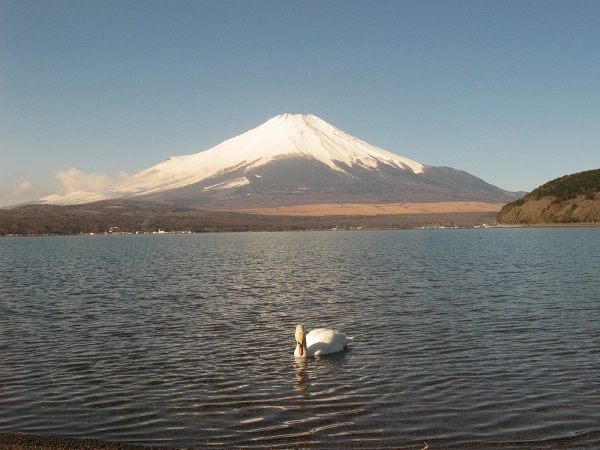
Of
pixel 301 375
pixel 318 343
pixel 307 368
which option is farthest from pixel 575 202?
pixel 301 375

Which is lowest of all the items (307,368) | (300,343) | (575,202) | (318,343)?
(307,368)

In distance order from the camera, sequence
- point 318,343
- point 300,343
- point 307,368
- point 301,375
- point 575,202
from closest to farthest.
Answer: point 301,375, point 307,368, point 300,343, point 318,343, point 575,202

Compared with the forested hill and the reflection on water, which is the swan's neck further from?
the forested hill

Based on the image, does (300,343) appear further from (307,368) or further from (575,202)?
(575,202)

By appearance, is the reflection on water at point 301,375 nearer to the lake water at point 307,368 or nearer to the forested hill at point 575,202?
the lake water at point 307,368

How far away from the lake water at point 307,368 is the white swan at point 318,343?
1.22ft

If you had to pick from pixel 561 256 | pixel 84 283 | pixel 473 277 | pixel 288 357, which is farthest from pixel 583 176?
pixel 288 357

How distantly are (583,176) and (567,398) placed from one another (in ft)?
660

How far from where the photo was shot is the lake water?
13.6 metres

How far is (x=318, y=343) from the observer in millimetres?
20594

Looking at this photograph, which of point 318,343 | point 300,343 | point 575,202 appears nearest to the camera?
point 300,343

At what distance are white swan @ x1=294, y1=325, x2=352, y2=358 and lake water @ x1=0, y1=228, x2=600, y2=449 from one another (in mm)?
372

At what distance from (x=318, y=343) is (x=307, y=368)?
1.63 m

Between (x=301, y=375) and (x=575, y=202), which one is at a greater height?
(x=575, y=202)
